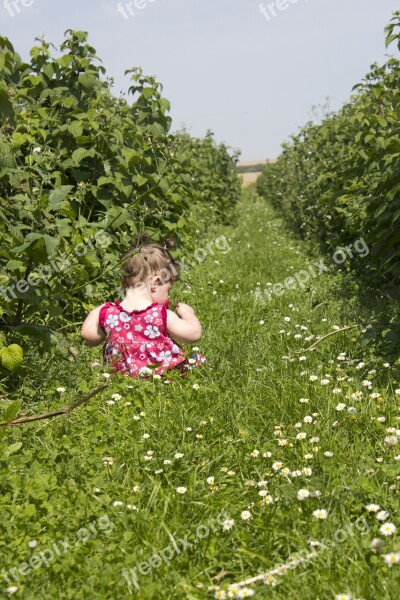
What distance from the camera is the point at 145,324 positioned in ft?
13.2

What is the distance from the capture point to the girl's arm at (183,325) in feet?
13.4

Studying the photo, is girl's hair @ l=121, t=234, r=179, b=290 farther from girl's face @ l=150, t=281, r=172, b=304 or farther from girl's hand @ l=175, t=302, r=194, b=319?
girl's hand @ l=175, t=302, r=194, b=319

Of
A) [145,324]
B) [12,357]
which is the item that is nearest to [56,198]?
[12,357]

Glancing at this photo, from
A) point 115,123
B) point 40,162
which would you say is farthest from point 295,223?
point 40,162

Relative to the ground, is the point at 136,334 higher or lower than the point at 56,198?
lower

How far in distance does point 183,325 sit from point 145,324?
246mm

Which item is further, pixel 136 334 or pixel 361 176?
pixel 361 176

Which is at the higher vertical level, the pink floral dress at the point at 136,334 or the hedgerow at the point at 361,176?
the pink floral dress at the point at 136,334

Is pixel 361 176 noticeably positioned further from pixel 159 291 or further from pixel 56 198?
pixel 56 198

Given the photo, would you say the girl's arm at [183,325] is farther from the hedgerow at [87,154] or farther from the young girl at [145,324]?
the hedgerow at [87,154]

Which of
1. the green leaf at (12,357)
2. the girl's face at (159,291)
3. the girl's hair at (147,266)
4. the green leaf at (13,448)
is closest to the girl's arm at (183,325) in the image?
the girl's face at (159,291)

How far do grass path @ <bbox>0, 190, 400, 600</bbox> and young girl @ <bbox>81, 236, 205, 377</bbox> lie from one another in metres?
0.22

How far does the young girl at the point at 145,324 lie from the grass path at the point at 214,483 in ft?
0.73

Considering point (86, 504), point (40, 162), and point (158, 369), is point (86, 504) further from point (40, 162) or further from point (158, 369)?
point (40, 162)
